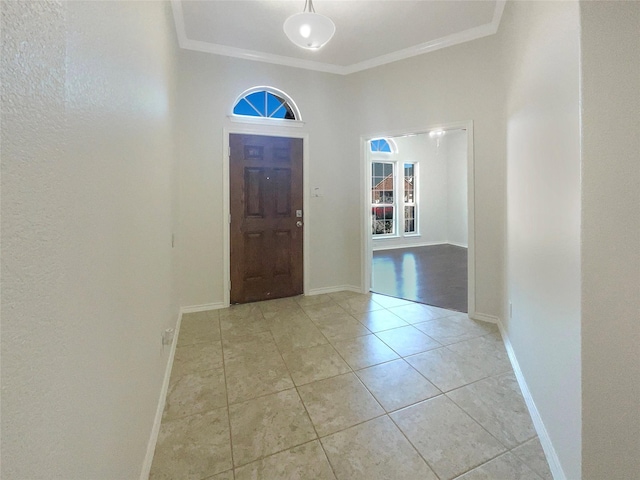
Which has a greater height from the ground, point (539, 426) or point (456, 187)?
point (456, 187)

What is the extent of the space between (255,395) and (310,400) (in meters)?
0.35

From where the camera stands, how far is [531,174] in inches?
64.6

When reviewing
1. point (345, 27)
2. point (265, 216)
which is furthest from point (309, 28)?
point (265, 216)

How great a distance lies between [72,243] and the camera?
646mm

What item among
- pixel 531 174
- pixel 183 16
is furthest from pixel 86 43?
pixel 183 16

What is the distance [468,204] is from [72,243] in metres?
3.06

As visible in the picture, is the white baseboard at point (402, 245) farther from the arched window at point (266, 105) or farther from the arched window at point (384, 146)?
the arched window at point (266, 105)

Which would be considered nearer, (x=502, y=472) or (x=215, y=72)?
(x=502, y=472)

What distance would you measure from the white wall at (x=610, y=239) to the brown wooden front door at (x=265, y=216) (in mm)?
2779

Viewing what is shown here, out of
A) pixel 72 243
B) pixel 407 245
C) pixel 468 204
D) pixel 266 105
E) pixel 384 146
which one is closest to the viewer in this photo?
pixel 72 243

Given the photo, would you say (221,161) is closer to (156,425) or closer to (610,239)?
(156,425)

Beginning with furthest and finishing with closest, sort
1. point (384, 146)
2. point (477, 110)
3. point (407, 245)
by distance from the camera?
point (407, 245), point (384, 146), point (477, 110)

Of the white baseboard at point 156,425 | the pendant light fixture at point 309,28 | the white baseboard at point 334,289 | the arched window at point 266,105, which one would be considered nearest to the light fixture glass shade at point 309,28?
the pendant light fixture at point 309,28

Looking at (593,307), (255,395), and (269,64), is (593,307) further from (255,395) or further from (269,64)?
(269,64)
